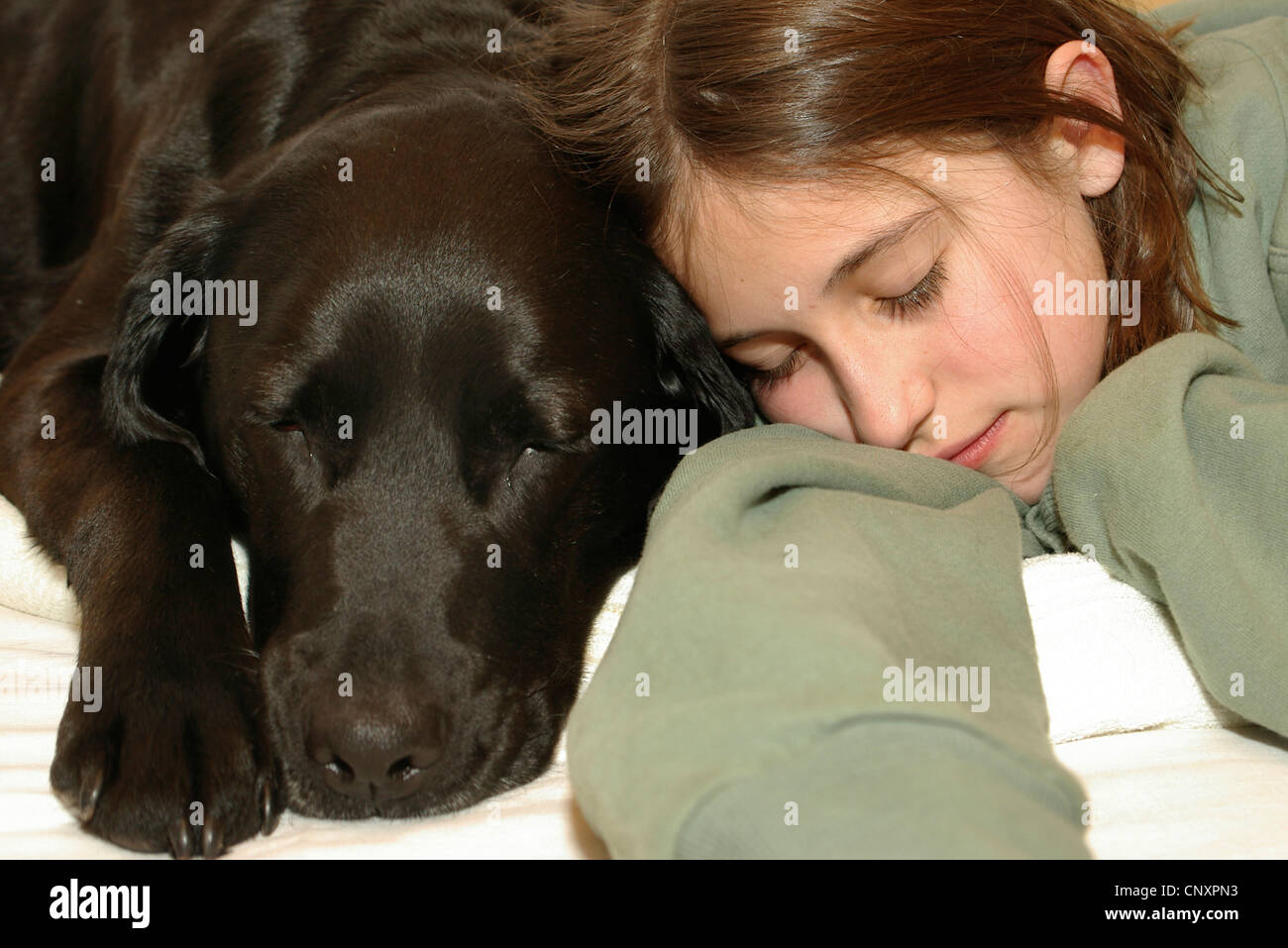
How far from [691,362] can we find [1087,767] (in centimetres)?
82

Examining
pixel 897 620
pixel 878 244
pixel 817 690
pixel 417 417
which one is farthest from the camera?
pixel 878 244

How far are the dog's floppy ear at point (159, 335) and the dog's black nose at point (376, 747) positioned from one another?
72 cm

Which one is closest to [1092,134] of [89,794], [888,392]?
[888,392]

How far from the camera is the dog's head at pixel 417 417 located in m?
1.34

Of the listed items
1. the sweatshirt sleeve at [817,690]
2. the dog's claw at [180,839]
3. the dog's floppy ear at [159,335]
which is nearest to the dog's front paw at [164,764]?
the dog's claw at [180,839]

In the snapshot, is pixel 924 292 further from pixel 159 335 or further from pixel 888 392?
pixel 159 335

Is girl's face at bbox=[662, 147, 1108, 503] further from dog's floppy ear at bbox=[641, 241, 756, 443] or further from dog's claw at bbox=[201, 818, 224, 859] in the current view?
dog's claw at bbox=[201, 818, 224, 859]

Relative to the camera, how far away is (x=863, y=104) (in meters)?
1.65

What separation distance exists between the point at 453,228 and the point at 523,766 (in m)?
0.67

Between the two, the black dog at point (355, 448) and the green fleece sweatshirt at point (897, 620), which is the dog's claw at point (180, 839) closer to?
the black dog at point (355, 448)

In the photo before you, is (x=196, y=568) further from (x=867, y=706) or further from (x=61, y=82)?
(x=61, y=82)

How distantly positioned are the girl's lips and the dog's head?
15.0 inches
